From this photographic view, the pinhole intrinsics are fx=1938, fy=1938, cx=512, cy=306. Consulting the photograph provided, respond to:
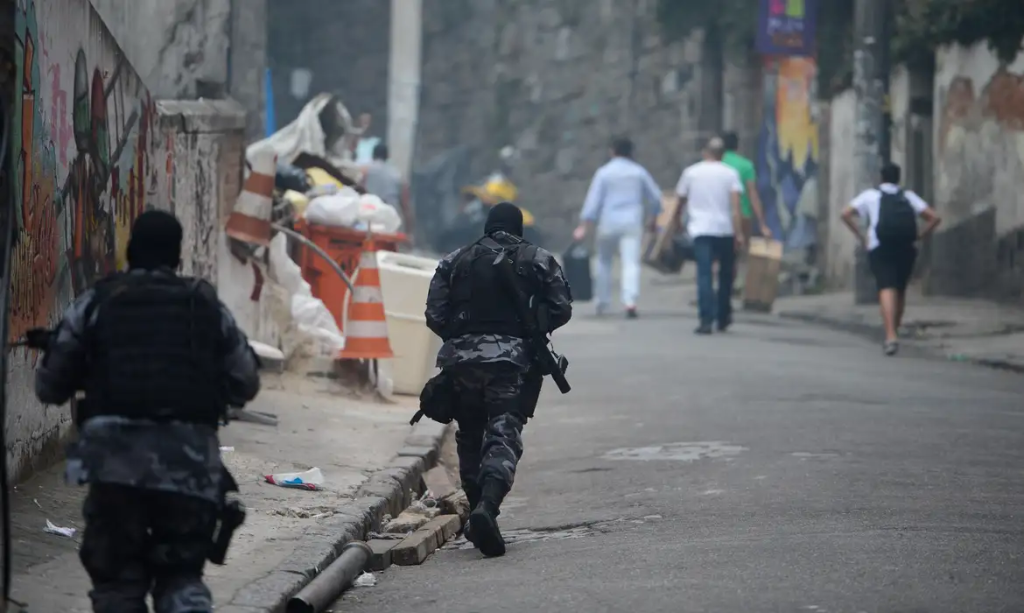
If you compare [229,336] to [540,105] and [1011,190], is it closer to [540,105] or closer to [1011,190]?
[1011,190]

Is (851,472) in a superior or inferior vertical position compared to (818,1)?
inferior

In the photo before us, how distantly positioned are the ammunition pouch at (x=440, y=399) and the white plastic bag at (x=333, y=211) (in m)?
6.12

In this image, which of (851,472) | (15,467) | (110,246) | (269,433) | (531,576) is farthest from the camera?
(269,433)

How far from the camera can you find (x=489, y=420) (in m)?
8.05

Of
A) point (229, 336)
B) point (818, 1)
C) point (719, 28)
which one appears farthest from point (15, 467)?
point (719, 28)

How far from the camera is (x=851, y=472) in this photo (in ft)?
30.3

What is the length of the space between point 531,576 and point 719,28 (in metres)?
23.0

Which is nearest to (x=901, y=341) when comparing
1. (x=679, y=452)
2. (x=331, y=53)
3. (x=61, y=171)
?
(x=679, y=452)

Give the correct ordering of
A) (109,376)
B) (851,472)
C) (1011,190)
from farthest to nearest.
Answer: (1011,190) < (851,472) < (109,376)

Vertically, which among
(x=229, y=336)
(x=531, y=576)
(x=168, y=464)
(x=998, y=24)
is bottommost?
(x=531, y=576)

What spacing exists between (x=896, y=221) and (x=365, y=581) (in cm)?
1005

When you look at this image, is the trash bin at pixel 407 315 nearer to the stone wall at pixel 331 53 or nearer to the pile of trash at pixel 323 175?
the pile of trash at pixel 323 175

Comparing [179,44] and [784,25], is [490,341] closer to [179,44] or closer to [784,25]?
[179,44]

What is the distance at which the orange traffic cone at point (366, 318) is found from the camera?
12070 mm
